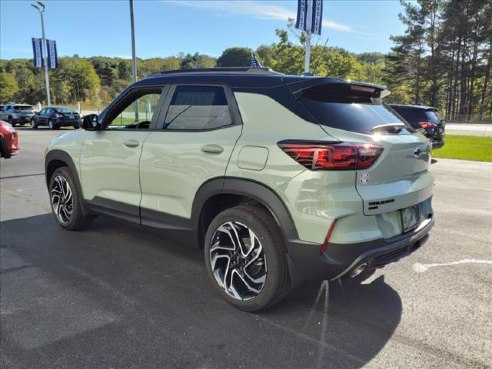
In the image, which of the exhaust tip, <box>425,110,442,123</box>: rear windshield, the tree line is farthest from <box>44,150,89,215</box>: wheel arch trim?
the tree line

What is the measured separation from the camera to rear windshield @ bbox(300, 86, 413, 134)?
2.99 m

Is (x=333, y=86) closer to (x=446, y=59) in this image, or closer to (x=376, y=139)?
(x=376, y=139)

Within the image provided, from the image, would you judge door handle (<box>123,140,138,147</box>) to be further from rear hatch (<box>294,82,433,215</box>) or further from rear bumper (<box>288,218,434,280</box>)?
rear bumper (<box>288,218,434,280</box>)

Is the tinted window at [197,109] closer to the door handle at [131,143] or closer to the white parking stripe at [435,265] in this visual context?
the door handle at [131,143]

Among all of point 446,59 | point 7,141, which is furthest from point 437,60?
point 7,141

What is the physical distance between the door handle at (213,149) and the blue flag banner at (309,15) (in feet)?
45.5

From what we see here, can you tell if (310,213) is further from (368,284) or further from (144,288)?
(144,288)

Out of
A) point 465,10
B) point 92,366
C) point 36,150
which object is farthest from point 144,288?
point 465,10

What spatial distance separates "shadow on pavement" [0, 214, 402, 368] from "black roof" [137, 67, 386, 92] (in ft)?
5.67

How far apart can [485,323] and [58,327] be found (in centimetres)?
309

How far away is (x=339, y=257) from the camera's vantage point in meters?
2.81

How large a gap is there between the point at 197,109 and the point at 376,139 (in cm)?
154

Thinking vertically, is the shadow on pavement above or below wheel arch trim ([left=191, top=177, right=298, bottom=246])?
below

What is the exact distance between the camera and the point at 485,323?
312cm
